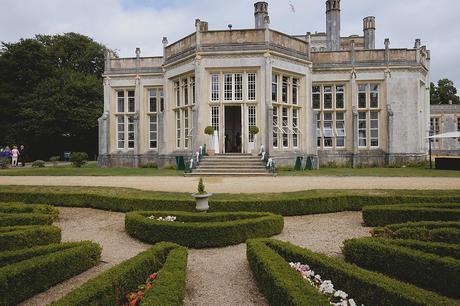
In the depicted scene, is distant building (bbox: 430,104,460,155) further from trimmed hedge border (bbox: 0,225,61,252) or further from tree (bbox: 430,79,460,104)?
trimmed hedge border (bbox: 0,225,61,252)

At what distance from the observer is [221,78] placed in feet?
74.9

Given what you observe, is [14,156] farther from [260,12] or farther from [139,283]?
[139,283]

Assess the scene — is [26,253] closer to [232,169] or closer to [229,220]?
[229,220]

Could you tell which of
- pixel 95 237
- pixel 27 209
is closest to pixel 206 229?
pixel 95 237

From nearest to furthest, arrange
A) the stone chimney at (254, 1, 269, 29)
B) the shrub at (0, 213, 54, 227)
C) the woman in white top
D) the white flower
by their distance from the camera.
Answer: the white flower, the shrub at (0, 213, 54, 227), the stone chimney at (254, 1, 269, 29), the woman in white top

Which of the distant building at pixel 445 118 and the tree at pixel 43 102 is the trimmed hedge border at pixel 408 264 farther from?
the distant building at pixel 445 118

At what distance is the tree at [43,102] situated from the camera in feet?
133

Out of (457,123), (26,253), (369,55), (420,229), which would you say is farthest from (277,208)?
(457,123)

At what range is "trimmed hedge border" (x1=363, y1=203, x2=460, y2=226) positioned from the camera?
9.17m

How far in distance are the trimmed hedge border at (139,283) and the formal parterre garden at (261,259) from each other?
1 cm

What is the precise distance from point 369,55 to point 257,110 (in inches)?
407

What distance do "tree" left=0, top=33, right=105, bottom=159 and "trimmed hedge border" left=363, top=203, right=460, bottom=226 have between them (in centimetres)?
3791

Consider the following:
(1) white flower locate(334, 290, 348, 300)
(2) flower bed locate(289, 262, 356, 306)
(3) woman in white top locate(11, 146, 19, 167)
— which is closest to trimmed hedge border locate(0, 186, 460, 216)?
(2) flower bed locate(289, 262, 356, 306)

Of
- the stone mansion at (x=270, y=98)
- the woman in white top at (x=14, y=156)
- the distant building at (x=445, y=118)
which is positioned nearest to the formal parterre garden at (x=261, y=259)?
the stone mansion at (x=270, y=98)
